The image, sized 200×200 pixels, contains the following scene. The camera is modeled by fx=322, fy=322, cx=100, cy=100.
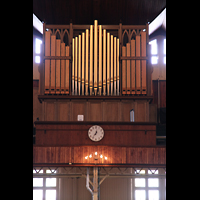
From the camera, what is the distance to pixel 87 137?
12.1 metres

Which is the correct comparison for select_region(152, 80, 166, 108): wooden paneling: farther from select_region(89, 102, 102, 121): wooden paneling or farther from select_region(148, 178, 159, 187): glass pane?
select_region(89, 102, 102, 121): wooden paneling

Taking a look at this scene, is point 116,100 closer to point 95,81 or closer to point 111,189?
point 95,81

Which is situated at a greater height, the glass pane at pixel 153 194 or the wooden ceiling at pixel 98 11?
the wooden ceiling at pixel 98 11

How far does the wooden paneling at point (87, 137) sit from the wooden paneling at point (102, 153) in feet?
0.84

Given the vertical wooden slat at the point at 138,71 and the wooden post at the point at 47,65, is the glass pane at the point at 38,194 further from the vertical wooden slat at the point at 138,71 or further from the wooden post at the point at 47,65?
the vertical wooden slat at the point at 138,71

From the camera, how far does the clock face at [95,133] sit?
476 inches

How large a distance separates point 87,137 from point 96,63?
10.5ft

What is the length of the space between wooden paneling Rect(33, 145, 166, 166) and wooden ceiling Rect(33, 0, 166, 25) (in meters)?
5.73

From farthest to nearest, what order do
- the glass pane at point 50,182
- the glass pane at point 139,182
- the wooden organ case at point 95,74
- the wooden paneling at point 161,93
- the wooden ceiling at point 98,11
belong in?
1. the wooden paneling at point 161,93
2. the glass pane at point 139,182
3. the glass pane at point 50,182
4. the wooden ceiling at point 98,11
5. the wooden organ case at point 95,74

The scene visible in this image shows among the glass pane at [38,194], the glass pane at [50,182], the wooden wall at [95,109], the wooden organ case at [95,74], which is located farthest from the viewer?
the glass pane at [50,182]

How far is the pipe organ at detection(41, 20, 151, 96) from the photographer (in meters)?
13.2

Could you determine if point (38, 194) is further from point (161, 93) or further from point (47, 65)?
point (161, 93)

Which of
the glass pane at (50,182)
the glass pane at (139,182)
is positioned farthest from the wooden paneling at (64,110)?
the glass pane at (139,182)

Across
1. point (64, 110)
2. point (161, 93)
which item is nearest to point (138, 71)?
point (64, 110)
